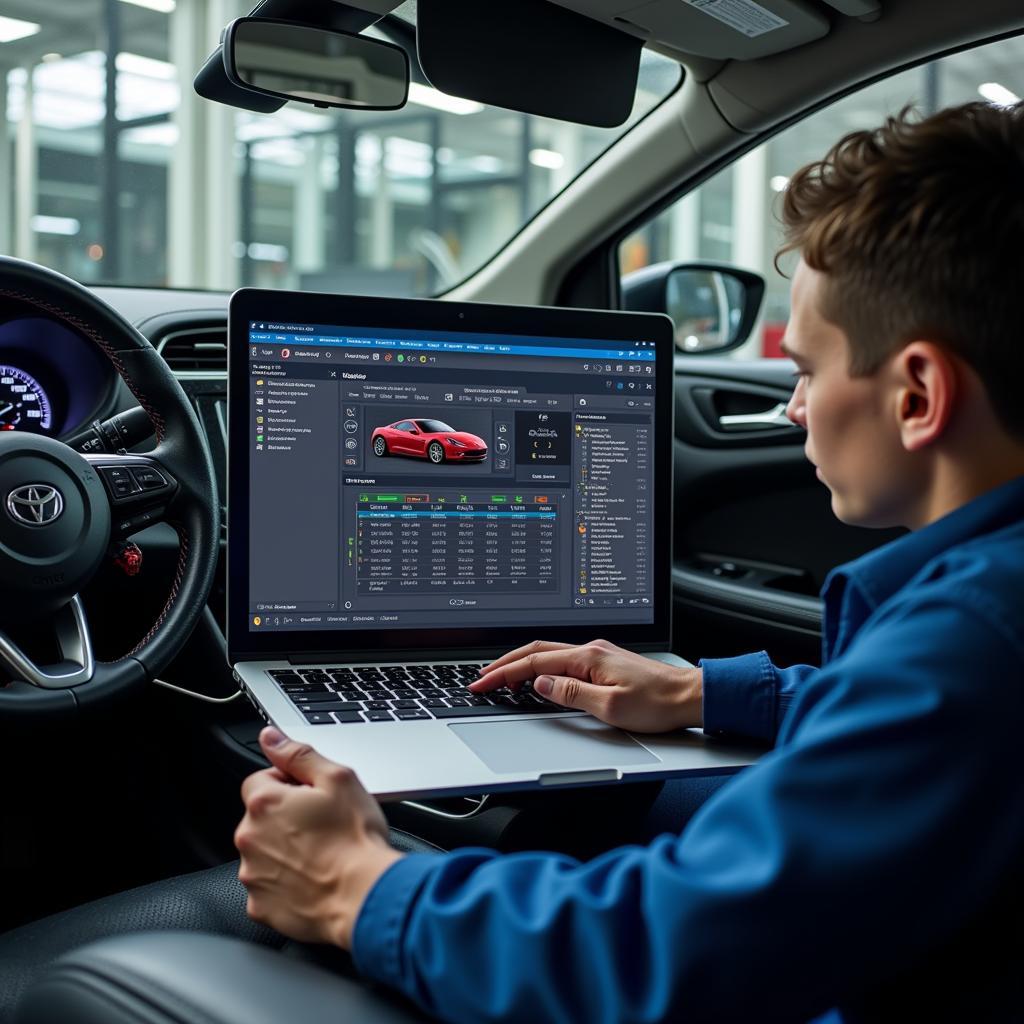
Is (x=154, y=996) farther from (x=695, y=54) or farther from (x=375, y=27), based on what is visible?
(x=695, y=54)

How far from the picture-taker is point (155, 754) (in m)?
1.73

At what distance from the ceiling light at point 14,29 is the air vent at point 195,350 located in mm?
1604

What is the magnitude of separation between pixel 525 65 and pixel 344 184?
30.6 ft

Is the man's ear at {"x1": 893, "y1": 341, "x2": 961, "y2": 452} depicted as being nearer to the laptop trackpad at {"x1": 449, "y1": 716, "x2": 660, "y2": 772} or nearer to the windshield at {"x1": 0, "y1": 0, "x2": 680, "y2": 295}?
the laptop trackpad at {"x1": 449, "y1": 716, "x2": 660, "y2": 772}

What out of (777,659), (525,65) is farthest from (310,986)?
(777,659)

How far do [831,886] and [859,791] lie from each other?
0.05 meters

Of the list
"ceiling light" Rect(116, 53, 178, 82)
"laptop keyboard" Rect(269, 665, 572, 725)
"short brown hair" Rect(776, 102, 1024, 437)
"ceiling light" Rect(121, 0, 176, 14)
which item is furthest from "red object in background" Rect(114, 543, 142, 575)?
"ceiling light" Rect(116, 53, 178, 82)

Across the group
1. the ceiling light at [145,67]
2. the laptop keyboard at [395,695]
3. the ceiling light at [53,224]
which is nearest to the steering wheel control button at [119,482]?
the laptop keyboard at [395,695]

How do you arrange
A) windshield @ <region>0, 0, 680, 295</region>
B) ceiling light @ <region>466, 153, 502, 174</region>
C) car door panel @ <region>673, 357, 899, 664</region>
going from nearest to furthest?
1. car door panel @ <region>673, 357, 899, 664</region>
2. windshield @ <region>0, 0, 680, 295</region>
3. ceiling light @ <region>466, 153, 502, 174</region>

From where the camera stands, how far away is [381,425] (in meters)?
1.32

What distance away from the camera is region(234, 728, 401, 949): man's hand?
714mm

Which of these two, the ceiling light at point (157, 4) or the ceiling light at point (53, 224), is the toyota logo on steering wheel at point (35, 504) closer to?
the ceiling light at point (157, 4)

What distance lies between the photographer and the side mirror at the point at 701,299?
232 centimetres

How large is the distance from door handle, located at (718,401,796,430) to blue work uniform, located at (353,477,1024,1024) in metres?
1.62
